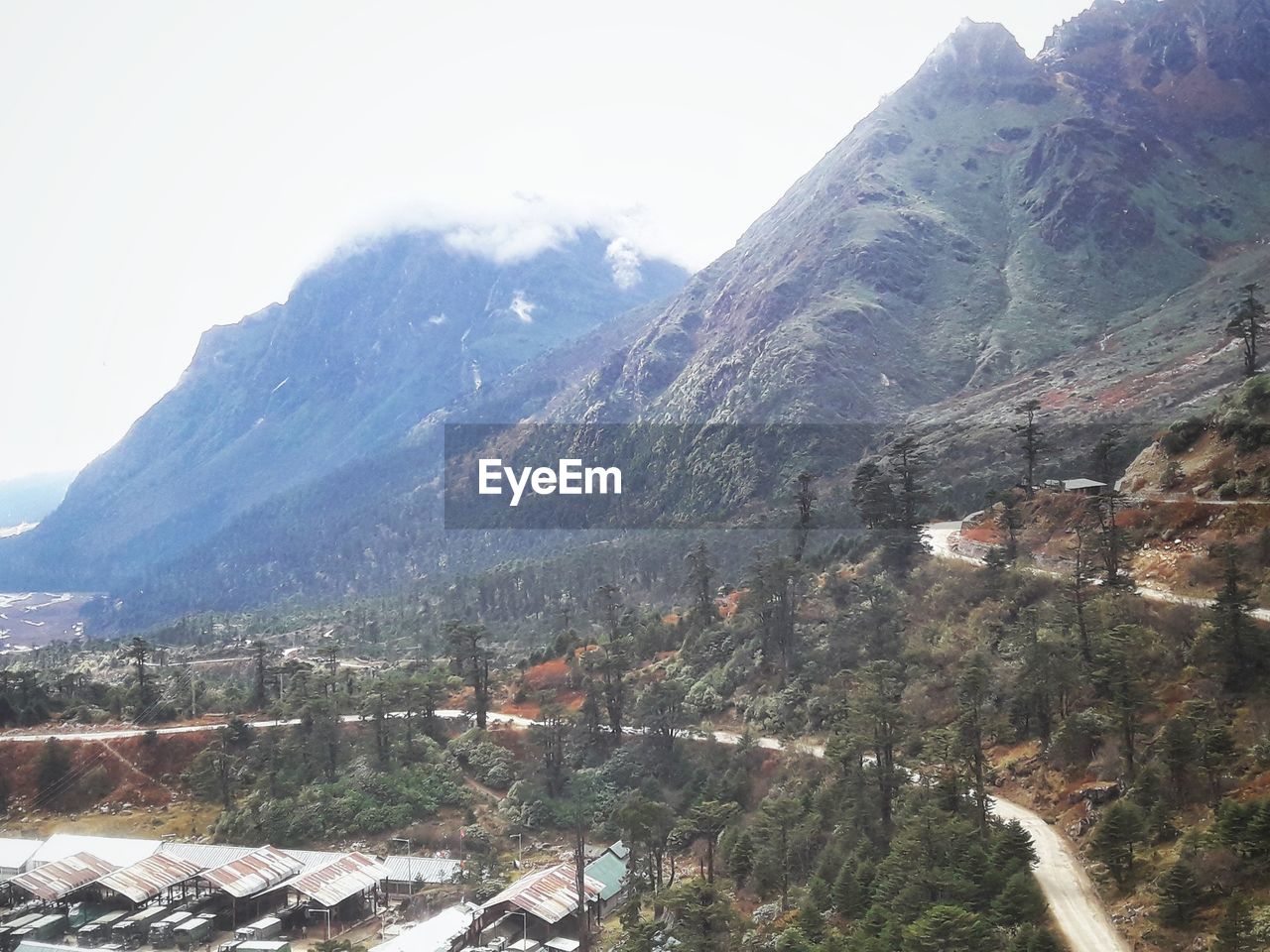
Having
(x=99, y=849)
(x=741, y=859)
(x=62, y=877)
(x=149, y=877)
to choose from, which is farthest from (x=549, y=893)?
(x=99, y=849)

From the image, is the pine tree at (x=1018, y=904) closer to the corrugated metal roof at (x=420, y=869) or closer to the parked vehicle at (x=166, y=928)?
the corrugated metal roof at (x=420, y=869)

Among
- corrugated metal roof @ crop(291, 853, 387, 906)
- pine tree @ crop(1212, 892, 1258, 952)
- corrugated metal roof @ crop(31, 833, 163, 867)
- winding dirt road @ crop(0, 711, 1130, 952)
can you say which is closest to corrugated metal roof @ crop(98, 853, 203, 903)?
corrugated metal roof @ crop(31, 833, 163, 867)

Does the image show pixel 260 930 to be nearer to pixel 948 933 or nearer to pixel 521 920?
pixel 521 920

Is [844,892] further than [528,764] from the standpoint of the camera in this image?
No

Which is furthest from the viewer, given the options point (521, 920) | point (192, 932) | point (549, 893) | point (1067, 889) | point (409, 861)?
point (409, 861)

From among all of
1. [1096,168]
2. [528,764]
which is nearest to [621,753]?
[528,764]

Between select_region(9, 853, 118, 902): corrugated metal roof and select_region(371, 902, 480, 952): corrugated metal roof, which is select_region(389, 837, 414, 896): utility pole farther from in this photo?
select_region(9, 853, 118, 902): corrugated metal roof

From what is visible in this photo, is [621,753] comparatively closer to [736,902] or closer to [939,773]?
[736,902]
